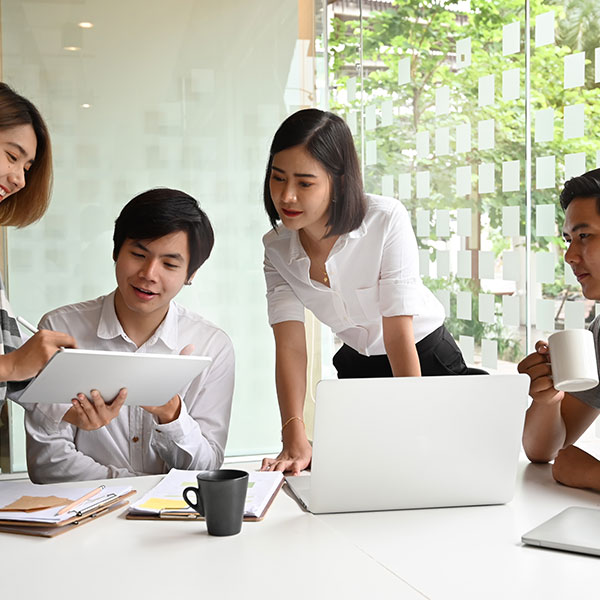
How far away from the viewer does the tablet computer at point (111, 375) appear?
4.51ft

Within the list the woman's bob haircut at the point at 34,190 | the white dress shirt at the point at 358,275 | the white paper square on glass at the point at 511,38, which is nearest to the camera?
the woman's bob haircut at the point at 34,190

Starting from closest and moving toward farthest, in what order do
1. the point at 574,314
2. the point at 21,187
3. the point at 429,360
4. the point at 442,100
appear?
the point at 21,187 → the point at 429,360 → the point at 574,314 → the point at 442,100

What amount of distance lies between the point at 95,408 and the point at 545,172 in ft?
6.77

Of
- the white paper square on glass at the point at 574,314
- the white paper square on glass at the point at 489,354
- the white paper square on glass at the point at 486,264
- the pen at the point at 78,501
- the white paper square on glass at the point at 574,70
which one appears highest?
the white paper square on glass at the point at 574,70

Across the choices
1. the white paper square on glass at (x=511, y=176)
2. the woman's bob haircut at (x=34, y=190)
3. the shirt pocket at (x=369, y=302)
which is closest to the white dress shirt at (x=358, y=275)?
the shirt pocket at (x=369, y=302)

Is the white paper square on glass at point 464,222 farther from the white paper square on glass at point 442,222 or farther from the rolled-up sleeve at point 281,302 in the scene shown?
the rolled-up sleeve at point 281,302

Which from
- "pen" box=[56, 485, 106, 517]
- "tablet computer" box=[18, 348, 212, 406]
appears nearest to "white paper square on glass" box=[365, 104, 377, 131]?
"tablet computer" box=[18, 348, 212, 406]

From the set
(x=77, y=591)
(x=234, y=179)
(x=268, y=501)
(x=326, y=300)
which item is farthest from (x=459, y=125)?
(x=77, y=591)

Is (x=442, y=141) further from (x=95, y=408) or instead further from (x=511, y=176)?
(x=95, y=408)

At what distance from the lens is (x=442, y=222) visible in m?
3.63

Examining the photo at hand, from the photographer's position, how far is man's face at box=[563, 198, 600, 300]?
1742mm

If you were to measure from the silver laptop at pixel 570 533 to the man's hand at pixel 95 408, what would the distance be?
2.64ft

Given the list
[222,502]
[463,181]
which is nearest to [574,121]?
[463,181]

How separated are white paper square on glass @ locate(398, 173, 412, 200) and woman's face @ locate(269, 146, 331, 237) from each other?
2.01 m
